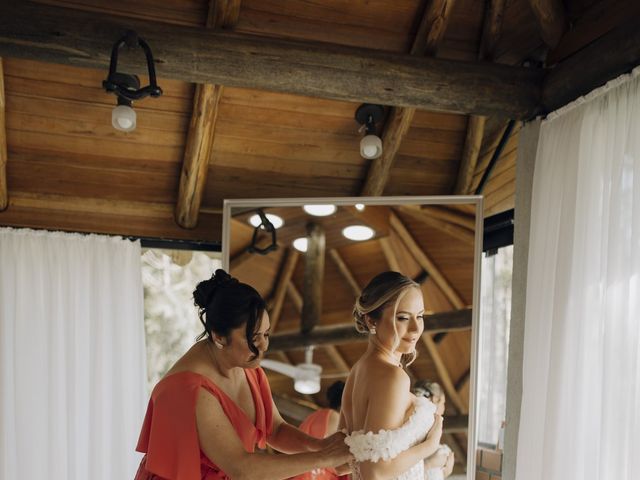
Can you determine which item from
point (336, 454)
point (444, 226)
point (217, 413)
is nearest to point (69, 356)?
point (444, 226)

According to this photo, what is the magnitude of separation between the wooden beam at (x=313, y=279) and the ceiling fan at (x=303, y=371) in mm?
163

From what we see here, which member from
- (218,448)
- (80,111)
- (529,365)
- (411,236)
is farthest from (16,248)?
(529,365)

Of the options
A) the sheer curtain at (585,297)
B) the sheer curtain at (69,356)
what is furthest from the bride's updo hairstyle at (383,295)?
the sheer curtain at (69,356)

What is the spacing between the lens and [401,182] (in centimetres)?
520

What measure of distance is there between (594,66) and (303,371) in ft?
7.17

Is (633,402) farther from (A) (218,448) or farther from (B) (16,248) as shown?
(B) (16,248)

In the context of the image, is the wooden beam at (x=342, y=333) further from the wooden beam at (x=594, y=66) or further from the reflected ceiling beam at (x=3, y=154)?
the reflected ceiling beam at (x=3, y=154)

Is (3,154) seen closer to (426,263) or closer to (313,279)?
(313,279)

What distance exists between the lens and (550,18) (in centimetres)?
406

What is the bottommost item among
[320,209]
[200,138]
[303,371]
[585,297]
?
[303,371]

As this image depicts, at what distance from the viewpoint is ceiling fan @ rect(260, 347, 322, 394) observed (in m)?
4.55

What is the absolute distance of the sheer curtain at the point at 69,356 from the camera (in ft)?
15.3

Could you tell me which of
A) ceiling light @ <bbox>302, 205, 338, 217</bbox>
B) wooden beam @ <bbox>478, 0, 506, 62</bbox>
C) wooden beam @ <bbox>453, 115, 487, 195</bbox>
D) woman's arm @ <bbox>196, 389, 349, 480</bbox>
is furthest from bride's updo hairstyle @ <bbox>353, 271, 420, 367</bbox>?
wooden beam @ <bbox>453, 115, 487, 195</bbox>

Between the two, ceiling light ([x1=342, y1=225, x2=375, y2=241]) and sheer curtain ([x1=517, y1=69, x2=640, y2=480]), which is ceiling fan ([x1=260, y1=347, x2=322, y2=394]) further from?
sheer curtain ([x1=517, y1=69, x2=640, y2=480])
